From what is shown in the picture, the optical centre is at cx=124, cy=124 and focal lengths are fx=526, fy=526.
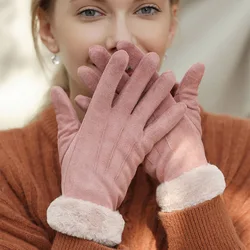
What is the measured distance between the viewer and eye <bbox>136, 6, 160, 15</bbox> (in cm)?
108

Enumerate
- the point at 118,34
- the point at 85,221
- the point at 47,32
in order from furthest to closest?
1. the point at 47,32
2. the point at 118,34
3. the point at 85,221

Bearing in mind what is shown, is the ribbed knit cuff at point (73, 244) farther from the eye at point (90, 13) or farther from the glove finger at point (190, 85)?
the eye at point (90, 13)

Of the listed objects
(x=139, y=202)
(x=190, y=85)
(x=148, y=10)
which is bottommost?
(x=139, y=202)

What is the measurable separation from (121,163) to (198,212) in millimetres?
164

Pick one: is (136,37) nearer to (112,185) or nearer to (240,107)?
(112,185)

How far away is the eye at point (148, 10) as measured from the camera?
108 centimetres

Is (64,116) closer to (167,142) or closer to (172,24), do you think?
(167,142)

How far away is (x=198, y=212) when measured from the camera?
3.10 ft

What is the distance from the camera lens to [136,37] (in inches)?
41.3

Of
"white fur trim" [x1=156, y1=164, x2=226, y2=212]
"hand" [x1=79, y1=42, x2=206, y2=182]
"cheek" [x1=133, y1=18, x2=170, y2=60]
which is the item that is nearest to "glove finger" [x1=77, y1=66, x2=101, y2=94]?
"hand" [x1=79, y1=42, x2=206, y2=182]

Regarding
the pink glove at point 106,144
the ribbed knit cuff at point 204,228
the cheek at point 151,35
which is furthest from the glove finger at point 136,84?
the ribbed knit cuff at point 204,228

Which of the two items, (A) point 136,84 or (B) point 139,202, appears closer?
(A) point 136,84

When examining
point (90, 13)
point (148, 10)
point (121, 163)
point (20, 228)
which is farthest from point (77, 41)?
point (20, 228)

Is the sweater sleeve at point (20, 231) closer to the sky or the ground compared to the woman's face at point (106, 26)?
closer to the ground
